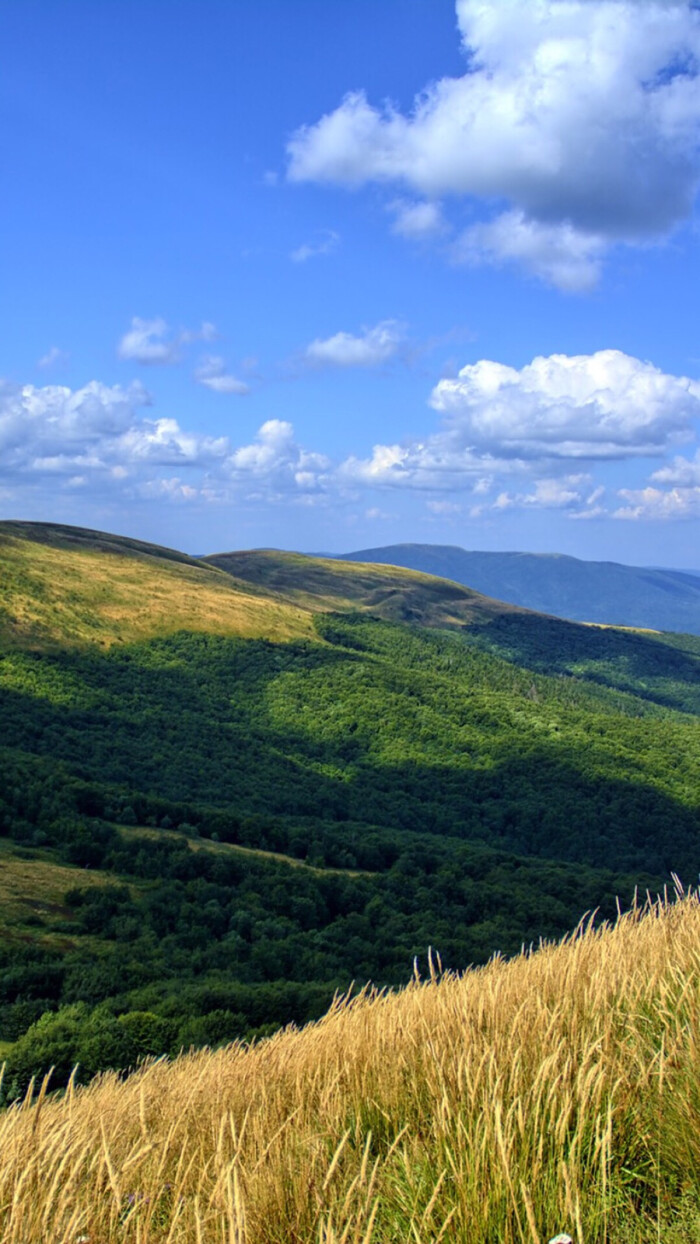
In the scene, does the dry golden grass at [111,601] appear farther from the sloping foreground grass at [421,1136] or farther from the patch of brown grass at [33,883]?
the sloping foreground grass at [421,1136]

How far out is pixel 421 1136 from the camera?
3727 millimetres

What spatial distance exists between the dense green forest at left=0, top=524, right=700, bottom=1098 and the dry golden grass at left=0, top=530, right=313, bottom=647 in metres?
5.17

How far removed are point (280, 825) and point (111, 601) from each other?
9096 centimetres

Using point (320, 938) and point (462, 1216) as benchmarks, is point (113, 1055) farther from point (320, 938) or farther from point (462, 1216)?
point (320, 938)

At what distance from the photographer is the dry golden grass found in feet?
416

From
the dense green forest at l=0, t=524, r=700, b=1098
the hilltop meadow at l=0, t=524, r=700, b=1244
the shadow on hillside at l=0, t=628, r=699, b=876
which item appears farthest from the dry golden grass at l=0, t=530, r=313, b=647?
the shadow on hillside at l=0, t=628, r=699, b=876

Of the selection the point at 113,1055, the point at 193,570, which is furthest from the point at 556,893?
the point at 193,570

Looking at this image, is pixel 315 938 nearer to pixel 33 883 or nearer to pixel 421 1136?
pixel 33 883

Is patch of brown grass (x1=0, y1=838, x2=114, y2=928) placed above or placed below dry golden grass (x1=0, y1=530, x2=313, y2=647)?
below

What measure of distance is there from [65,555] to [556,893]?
136496 millimetres

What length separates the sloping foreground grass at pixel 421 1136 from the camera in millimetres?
2758

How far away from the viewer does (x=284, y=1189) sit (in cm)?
308

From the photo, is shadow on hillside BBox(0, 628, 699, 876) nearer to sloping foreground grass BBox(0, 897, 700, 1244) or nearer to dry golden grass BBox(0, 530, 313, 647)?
dry golden grass BBox(0, 530, 313, 647)

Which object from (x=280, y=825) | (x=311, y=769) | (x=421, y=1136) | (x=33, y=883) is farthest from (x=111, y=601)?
(x=421, y=1136)
